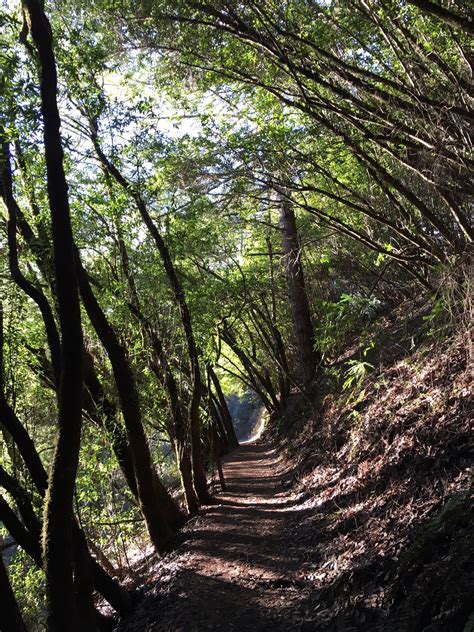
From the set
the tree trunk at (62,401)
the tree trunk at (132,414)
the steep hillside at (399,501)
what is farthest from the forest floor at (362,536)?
the tree trunk at (62,401)

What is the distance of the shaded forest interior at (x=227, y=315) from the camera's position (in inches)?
151

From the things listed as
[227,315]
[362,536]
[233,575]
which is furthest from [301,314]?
[362,536]

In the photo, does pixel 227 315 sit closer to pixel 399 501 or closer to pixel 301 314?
pixel 301 314

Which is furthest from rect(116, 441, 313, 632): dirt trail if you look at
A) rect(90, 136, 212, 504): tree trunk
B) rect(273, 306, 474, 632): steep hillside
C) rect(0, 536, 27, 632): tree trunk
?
rect(0, 536, 27, 632): tree trunk

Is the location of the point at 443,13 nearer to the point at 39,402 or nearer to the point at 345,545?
the point at 345,545

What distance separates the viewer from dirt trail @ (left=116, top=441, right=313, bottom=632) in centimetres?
464

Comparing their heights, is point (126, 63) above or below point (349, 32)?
above

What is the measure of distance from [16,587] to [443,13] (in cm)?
1027

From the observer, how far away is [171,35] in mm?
6301

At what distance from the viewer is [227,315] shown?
34.8 ft

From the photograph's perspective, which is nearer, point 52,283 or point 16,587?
point 52,283

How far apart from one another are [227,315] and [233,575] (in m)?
5.82

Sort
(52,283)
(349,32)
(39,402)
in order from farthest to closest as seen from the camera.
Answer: (39,402)
(52,283)
(349,32)

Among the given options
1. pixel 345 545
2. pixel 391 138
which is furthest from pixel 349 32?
pixel 345 545
